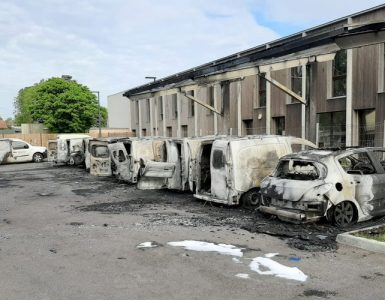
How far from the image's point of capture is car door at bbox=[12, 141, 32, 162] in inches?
1113

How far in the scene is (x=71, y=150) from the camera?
2492cm

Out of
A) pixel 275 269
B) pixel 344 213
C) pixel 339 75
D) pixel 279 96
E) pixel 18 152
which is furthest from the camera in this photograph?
pixel 18 152

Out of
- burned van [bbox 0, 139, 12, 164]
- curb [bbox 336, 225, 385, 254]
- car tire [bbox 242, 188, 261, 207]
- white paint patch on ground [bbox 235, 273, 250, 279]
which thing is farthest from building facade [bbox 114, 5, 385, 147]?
burned van [bbox 0, 139, 12, 164]

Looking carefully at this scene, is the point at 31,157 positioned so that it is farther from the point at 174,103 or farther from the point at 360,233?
the point at 360,233

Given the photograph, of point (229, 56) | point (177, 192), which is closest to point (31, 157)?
point (229, 56)

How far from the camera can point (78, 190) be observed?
14742mm

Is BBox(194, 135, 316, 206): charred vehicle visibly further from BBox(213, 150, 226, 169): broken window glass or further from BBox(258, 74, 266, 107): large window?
BBox(258, 74, 266, 107): large window

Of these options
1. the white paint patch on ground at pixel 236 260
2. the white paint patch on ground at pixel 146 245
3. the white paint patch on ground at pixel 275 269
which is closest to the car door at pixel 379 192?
the white paint patch on ground at pixel 275 269

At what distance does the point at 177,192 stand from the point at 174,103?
66.4 feet

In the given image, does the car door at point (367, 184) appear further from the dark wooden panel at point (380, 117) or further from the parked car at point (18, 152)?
the parked car at point (18, 152)

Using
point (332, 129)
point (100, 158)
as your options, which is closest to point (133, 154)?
point (100, 158)

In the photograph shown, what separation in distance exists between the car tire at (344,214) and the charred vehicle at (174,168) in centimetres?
484

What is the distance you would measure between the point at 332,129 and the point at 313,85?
4.57m

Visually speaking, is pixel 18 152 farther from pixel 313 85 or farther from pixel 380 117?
pixel 380 117
